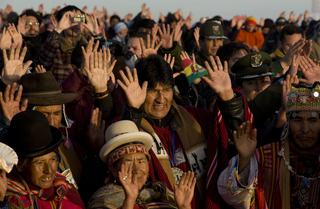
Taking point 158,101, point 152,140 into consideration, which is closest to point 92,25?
point 158,101

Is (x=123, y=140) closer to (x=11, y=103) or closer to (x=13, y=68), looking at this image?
(x=11, y=103)

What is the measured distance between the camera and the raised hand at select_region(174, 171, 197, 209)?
6.16 metres

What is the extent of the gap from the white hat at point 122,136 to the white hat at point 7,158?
844mm

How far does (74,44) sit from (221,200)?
3282mm

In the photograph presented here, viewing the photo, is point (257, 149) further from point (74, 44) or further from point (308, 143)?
point (74, 44)

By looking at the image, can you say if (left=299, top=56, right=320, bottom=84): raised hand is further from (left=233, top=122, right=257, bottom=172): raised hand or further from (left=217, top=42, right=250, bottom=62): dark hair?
(left=217, top=42, right=250, bottom=62): dark hair

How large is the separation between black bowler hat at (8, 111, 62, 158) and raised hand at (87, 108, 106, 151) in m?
0.97

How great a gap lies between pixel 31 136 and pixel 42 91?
1.12 metres

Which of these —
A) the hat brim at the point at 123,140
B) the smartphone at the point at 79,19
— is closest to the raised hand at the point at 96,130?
the hat brim at the point at 123,140

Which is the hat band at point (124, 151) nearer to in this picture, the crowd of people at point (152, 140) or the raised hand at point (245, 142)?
the crowd of people at point (152, 140)

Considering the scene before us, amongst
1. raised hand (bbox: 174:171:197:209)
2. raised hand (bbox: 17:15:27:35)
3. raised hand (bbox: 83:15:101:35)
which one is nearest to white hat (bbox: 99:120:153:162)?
raised hand (bbox: 174:171:197:209)

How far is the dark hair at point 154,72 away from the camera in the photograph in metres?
7.32

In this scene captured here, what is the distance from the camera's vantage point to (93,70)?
7719 millimetres

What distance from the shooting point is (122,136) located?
650cm
